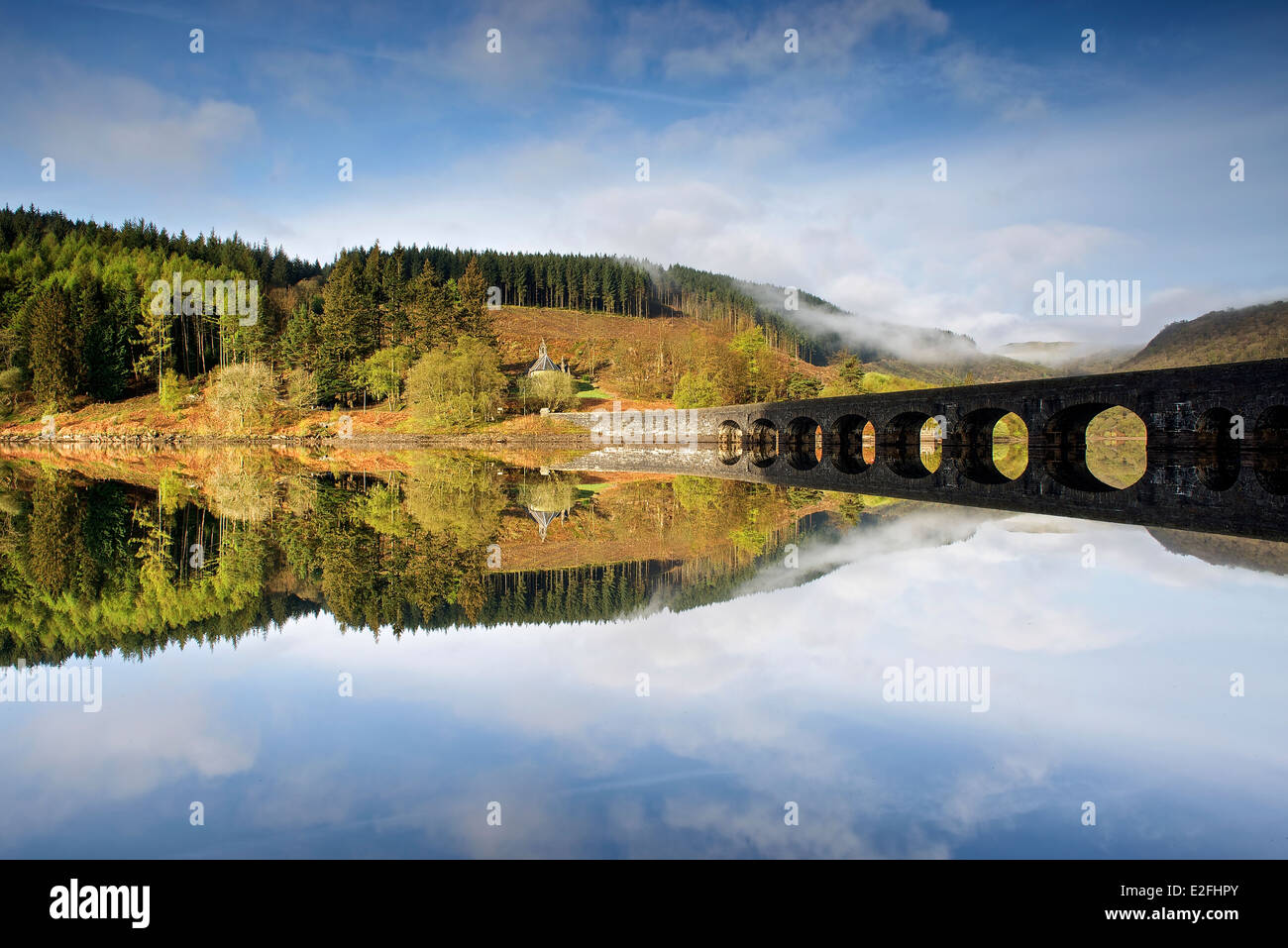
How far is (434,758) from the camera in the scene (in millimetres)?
4375

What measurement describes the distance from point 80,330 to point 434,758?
274 feet

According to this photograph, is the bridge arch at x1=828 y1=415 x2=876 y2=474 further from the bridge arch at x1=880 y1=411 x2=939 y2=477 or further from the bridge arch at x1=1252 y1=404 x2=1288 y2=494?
the bridge arch at x1=1252 y1=404 x2=1288 y2=494

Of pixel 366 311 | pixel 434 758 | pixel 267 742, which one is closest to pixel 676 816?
pixel 434 758

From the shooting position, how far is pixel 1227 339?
132125 millimetres

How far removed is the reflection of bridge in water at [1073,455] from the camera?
1622 cm

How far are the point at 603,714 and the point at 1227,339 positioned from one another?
535 feet

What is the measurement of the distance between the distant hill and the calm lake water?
129005mm

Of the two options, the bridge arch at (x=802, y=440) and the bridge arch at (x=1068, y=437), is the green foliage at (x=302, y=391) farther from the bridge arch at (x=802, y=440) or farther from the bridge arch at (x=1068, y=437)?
the bridge arch at (x=1068, y=437)

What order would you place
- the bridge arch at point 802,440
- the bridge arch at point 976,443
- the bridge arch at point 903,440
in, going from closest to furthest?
the bridge arch at point 976,443 < the bridge arch at point 903,440 < the bridge arch at point 802,440

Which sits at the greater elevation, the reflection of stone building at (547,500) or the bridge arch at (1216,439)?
the bridge arch at (1216,439)

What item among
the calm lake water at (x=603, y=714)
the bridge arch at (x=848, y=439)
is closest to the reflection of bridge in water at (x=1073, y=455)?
the bridge arch at (x=848, y=439)

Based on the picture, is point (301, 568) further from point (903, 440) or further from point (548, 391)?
point (548, 391)

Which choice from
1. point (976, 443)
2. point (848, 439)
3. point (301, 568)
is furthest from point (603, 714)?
point (848, 439)

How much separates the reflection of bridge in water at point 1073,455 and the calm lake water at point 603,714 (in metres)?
5.39
